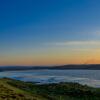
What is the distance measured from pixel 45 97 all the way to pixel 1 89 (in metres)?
4.92

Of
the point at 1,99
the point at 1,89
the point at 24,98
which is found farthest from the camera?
the point at 1,89

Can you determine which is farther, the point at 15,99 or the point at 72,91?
the point at 72,91

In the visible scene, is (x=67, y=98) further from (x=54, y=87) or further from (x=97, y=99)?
(x=54, y=87)

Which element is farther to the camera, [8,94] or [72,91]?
[72,91]

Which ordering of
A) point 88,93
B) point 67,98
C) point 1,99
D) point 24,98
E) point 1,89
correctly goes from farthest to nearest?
point 88,93 < point 67,98 < point 1,89 < point 24,98 < point 1,99

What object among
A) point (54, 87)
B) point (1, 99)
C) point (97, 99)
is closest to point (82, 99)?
point (97, 99)

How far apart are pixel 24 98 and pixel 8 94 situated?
1.59m

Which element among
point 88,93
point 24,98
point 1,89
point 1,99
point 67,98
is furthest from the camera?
point 88,93

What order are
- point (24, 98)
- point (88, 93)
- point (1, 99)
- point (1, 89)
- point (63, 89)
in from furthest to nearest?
point (63, 89)
point (88, 93)
point (1, 89)
point (24, 98)
point (1, 99)

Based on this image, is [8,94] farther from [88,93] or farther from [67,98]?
[88,93]

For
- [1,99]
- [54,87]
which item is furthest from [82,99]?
[1,99]

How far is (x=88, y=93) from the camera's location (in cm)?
4303

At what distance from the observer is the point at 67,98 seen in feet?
124

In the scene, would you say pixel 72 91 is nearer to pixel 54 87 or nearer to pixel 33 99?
pixel 54 87
